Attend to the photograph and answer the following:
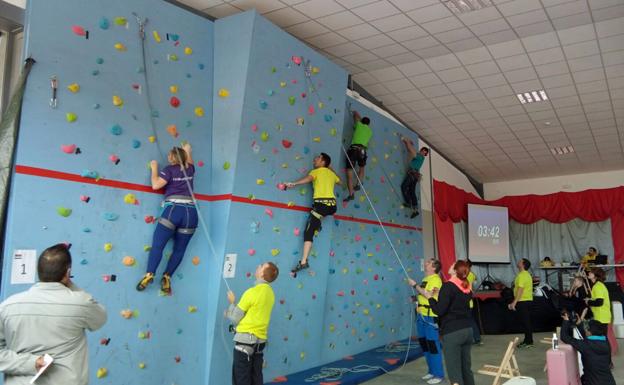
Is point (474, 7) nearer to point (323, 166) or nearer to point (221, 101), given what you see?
point (323, 166)

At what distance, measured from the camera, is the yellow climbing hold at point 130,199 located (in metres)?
4.16

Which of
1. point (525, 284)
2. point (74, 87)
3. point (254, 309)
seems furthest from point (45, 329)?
point (525, 284)

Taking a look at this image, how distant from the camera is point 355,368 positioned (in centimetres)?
589

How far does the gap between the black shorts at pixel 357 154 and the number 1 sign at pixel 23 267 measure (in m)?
A: 4.28

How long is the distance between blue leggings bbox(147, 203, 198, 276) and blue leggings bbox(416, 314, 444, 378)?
2.75 metres

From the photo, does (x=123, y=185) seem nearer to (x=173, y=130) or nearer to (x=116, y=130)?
(x=116, y=130)

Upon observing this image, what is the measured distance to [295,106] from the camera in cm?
563

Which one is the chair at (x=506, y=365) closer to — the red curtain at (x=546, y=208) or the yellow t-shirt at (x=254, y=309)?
the yellow t-shirt at (x=254, y=309)

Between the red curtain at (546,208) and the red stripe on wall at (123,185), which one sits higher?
the red curtain at (546,208)

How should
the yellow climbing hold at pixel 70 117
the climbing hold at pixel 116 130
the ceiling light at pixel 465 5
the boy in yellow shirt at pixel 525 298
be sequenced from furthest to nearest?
the boy in yellow shirt at pixel 525 298 → the ceiling light at pixel 465 5 → the climbing hold at pixel 116 130 → the yellow climbing hold at pixel 70 117

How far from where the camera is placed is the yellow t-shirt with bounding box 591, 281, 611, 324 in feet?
17.7

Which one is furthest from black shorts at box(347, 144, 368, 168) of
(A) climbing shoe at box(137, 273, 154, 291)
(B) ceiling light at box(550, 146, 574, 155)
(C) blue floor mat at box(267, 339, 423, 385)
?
(B) ceiling light at box(550, 146, 574, 155)

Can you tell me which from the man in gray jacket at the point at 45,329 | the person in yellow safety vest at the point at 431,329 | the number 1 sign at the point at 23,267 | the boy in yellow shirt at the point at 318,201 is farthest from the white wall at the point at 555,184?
the man in gray jacket at the point at 45,329

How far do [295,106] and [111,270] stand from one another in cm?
275
